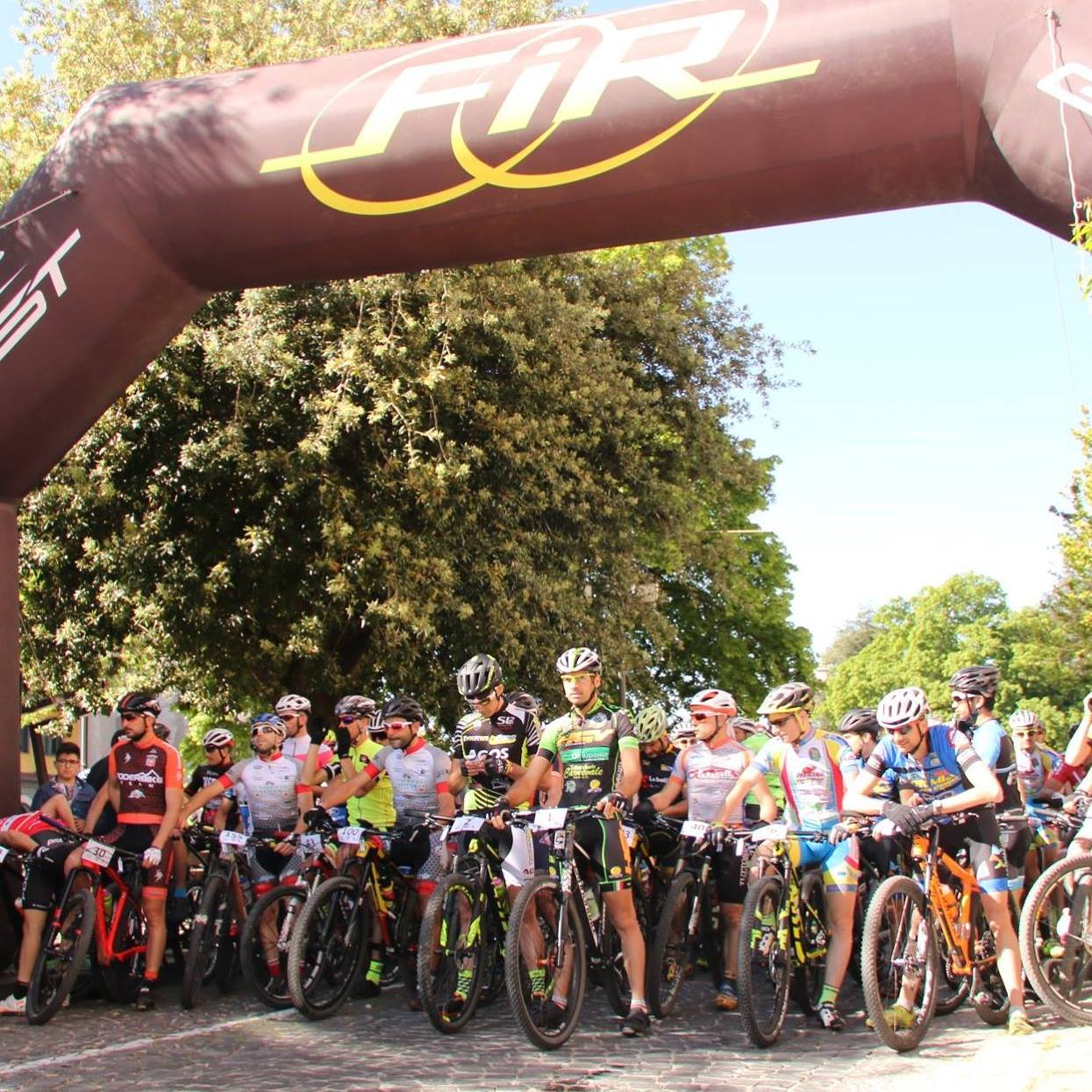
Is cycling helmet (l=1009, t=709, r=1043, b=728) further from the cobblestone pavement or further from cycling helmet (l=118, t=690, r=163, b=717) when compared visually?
cycling helmet (l=118, t=690, r=163, b=717)

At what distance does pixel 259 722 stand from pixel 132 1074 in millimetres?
3369

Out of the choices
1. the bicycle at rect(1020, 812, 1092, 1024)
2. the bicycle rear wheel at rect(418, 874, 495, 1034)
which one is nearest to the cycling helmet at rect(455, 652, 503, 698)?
the bicycle rear wheel at rect(418, 874, 495, 1034)

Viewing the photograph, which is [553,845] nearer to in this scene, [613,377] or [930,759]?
[930,759]

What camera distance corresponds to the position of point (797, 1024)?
8086 mm

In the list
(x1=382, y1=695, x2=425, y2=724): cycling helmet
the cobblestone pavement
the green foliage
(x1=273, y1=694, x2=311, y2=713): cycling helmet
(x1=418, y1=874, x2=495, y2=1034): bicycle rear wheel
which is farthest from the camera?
the green foliage

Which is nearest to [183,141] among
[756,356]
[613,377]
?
[613,377]

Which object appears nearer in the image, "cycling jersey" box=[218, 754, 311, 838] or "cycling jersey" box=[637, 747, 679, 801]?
"cycling jersey" box=[218, 754, 311, 838]

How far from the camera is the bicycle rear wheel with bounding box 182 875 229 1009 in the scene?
8.64 meters

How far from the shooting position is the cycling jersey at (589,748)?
796 cm

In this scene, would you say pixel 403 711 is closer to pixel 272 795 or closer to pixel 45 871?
pixel 272 795

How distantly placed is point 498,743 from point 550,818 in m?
0.92

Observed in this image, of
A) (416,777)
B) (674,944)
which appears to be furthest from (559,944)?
(416,777)

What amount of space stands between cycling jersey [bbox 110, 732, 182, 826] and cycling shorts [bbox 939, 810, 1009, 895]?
4.69 m

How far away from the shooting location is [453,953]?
769 cm
